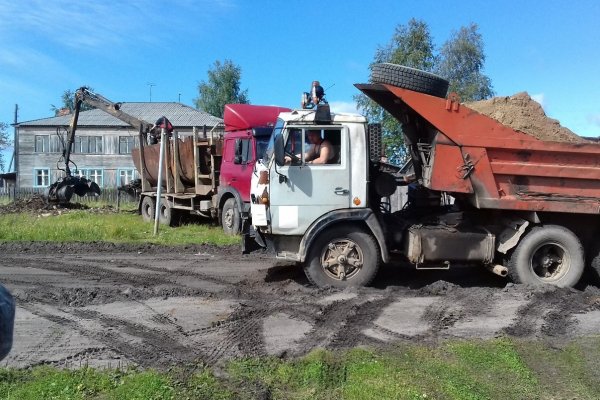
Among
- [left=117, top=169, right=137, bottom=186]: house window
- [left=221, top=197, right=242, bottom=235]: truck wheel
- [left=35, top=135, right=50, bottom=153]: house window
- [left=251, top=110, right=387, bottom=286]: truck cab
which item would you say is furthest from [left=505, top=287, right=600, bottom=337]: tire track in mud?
[left=35, top=135, right=50, bottom=153]: house window

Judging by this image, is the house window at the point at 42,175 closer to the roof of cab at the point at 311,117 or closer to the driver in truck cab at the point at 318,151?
the roof of cab at the point at 311,117

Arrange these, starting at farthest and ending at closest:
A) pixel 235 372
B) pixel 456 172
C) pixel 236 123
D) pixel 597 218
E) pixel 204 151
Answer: pixel 204 151 → pixel 236 123 → pixel 597 218 → pixel 456 172 → pixel 235 372

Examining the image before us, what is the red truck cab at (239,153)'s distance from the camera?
14.0m

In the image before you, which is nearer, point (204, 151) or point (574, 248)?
point (574, 248)

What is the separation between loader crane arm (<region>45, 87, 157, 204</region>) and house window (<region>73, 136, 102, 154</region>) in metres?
27.8

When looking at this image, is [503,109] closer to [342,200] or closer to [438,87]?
[438,87]

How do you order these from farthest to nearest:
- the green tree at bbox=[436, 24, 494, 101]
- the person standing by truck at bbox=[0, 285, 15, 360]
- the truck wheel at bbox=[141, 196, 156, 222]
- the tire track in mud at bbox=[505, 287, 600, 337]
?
the green tree at bbox=[436, 24, 494, 101] < the truck wheel at bbox=[141, 196, 156, 222] < the tire track in mud at bbox=[505, 287, 600, 337] < the person standing by truck at bbox=[0, 285, 15, 360]

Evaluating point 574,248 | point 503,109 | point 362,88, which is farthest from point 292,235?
point 574,248

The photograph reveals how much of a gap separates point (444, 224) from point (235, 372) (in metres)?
4.73

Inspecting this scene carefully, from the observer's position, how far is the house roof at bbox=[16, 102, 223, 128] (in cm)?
5184

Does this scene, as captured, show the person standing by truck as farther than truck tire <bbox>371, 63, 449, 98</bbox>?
No

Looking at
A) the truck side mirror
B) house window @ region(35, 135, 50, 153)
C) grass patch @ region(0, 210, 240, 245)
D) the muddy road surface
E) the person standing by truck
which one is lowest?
the muddy road surface

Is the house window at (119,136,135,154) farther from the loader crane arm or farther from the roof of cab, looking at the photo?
the roof of cab

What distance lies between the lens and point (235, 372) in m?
4.78
